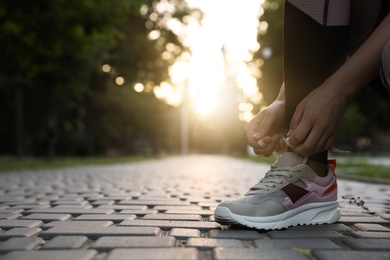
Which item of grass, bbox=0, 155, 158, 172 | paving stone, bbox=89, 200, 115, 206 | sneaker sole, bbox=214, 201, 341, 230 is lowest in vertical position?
paving stone, bbox=89, 200, 115, 206

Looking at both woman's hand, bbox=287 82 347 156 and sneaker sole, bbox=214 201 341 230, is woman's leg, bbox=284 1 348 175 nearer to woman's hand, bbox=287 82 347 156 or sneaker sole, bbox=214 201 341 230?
woman's hand, bbox=287 82 347 156

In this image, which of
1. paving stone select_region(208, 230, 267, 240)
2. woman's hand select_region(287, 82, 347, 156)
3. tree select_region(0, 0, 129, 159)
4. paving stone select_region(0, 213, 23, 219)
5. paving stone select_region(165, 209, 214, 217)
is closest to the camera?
woman's hand select_region(287, 82, 347, 156)

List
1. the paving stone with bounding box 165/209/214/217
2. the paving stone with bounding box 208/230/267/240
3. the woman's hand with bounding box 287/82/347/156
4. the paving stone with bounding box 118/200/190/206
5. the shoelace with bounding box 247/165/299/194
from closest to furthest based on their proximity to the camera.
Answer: the woman's hand with bounding box 287/82/347/156 → the paving stone with bounding box 208/230/267/240 → the shoelace with bounding box 247/165/299/194 → the paving stone with bounding box 165/209/214/217 → the paving stone with bounding box 118/200/190/206

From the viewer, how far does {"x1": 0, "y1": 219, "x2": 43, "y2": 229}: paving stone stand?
284cm

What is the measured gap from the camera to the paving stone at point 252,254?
2.00m

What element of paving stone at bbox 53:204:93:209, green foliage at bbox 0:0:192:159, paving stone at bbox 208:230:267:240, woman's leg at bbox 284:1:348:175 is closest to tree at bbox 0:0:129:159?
green foliage at bbox 0:0:192:159

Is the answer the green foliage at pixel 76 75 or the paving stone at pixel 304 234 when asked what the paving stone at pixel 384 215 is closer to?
the paving stone at pixel 304 234

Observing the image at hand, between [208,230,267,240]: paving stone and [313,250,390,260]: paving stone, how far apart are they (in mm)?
435

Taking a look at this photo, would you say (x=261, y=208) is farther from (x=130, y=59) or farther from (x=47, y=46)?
(x=130, y=59)

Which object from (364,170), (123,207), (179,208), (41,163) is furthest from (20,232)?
(41,163)

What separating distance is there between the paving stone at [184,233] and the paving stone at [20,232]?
0.70m

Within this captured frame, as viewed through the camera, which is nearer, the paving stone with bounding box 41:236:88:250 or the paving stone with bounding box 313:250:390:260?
the paving stone with bounding box 313:250:390:260

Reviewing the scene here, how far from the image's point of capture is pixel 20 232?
103 inches

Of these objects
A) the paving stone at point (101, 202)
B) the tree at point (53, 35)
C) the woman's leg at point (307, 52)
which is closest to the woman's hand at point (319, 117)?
the woman's leg at point (307, 52)
